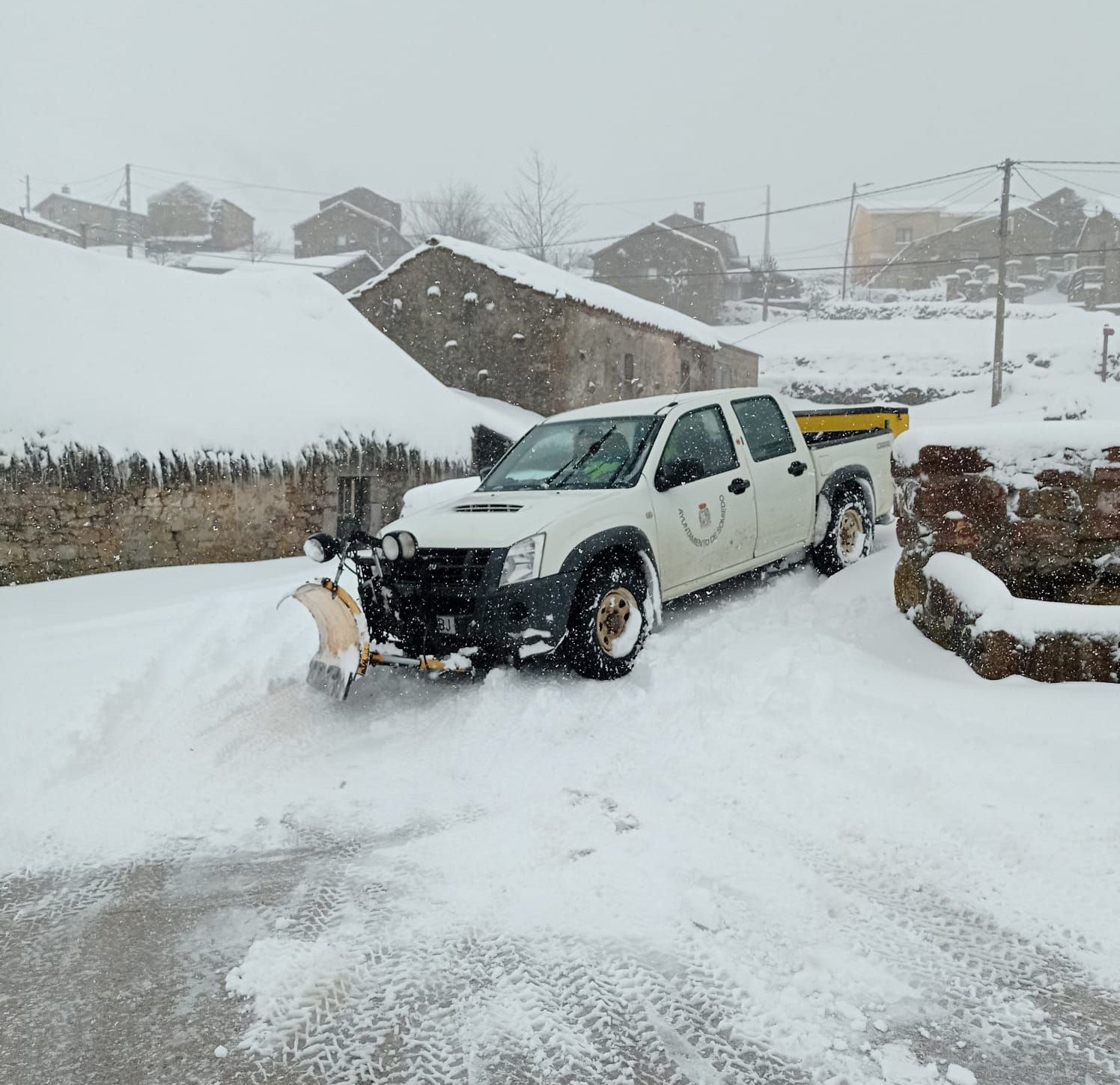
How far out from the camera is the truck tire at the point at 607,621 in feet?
17.7

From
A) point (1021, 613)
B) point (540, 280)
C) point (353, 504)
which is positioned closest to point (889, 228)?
point (540, 280)

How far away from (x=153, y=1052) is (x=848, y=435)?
7774 millimetres

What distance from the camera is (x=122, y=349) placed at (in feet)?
39.7

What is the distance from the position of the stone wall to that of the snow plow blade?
6280mm

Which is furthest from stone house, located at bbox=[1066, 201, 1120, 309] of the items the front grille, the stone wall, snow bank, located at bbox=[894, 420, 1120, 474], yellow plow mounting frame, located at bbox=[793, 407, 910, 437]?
the front grille

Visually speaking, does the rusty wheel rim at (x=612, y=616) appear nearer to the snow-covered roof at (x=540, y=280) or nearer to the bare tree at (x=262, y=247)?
the snow-covered roof at (x=540, y=280)

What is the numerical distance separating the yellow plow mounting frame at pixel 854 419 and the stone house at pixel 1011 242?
52.7m

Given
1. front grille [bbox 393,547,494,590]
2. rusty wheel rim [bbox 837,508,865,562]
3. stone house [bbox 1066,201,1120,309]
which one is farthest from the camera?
stone house [bbox 1066,201,1120,309]

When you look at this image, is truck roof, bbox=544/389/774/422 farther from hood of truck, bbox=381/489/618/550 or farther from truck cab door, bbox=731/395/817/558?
hood of truck, bbox=381/489/618/550

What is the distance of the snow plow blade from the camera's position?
518 centimetres

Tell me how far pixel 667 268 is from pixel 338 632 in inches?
2050

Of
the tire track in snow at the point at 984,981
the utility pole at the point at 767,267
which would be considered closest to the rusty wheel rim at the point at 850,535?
the tire track in snow at the point at 984,981

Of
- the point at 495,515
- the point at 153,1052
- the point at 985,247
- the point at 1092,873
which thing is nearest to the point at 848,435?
the point at 495,515

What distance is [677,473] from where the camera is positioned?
247 inches
